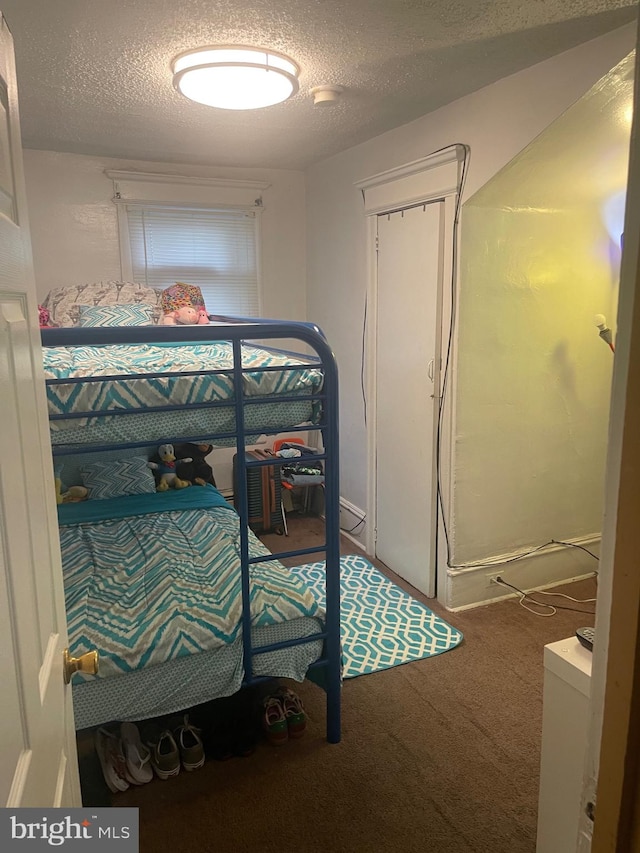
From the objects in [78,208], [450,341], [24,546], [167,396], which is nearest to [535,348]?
[450,341]

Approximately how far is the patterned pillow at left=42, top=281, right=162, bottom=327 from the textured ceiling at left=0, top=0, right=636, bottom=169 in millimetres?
829

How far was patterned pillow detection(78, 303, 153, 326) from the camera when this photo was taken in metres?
3.31

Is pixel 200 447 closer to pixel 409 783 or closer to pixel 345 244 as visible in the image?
pixel 345 244

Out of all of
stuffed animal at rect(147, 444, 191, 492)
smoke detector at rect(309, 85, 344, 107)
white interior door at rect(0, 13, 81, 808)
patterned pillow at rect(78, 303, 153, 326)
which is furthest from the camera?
stuffed animal at rect(147, 444, 191, 492)

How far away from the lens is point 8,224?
762 millimetres

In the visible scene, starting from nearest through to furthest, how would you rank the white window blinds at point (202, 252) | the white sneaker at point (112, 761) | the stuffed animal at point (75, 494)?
1. the white sneaker at point (112, 761)
2. the stuffed animal at point (75, 494)
3. the white window blinds at point (202, 252)

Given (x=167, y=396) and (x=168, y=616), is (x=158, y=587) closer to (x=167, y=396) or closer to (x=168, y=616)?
(x=168, y=616)

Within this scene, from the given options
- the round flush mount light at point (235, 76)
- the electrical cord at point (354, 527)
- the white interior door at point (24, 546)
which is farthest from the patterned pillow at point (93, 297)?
the white interior door at point (24, 546)

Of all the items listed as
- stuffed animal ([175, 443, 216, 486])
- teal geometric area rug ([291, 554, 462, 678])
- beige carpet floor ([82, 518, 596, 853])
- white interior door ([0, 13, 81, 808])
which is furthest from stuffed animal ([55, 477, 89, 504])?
white interior door ([0, 13, 81, 808])

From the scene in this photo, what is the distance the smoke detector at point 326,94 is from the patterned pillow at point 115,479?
6.18ft

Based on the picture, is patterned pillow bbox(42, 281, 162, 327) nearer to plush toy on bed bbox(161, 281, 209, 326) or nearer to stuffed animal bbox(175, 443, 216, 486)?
plush toy on bed bbox(161, 281, 209, 326)

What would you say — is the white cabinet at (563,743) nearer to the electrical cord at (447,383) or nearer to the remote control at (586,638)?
the remote control at (586,638)

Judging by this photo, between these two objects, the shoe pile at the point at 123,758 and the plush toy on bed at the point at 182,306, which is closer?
the shoe pile at the point at 123,758

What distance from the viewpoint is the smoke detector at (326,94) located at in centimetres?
241
